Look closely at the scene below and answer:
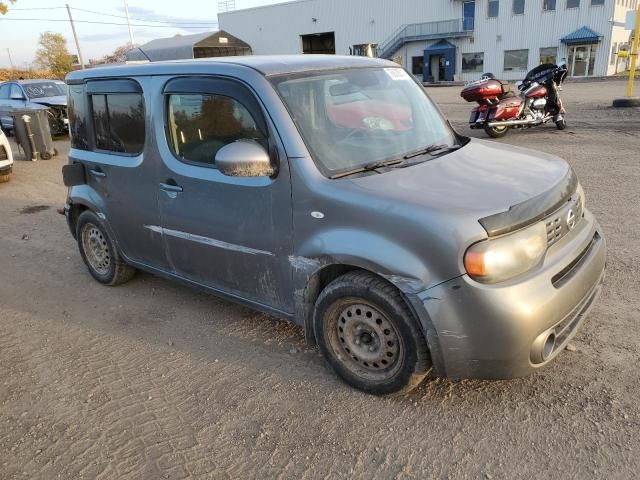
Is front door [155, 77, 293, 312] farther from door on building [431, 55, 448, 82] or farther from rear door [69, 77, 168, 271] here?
door on building [431, 55, 448, 82]

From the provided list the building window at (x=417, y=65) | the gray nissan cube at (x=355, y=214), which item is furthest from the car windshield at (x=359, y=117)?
the building window at (x=417, y=65)

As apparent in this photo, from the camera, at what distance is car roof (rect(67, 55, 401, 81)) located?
331 cm

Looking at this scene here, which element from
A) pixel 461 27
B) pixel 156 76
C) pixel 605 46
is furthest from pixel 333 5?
pixel 156 76

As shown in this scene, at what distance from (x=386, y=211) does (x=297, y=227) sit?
0.62 m

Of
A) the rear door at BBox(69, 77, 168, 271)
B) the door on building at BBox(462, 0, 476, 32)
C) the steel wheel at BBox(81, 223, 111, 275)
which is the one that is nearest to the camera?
the rear door at BBox(69, 77, 168, 271)

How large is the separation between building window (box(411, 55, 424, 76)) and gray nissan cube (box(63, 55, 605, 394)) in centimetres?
4705

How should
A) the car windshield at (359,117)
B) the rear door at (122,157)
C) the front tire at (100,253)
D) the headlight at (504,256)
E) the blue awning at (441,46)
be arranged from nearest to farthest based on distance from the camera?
the headlight at (504,256)
the car windshield at (359,117)
the rear door at (122,157)
the front tire at (100,253)
the blue awning at (441,46)

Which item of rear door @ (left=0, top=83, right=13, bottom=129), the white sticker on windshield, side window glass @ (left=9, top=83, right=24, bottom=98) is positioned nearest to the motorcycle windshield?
the white sticker on windshield

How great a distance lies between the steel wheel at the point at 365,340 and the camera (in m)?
2.87

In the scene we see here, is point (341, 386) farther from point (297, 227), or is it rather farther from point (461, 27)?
point (461, 27)

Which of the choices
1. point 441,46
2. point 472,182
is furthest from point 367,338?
point 441,46

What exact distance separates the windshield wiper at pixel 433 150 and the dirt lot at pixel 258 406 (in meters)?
1.40

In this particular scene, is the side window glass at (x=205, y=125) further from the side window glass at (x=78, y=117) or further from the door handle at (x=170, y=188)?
the side window glass at (x=78, y=117)

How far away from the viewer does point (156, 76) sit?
3.77m
